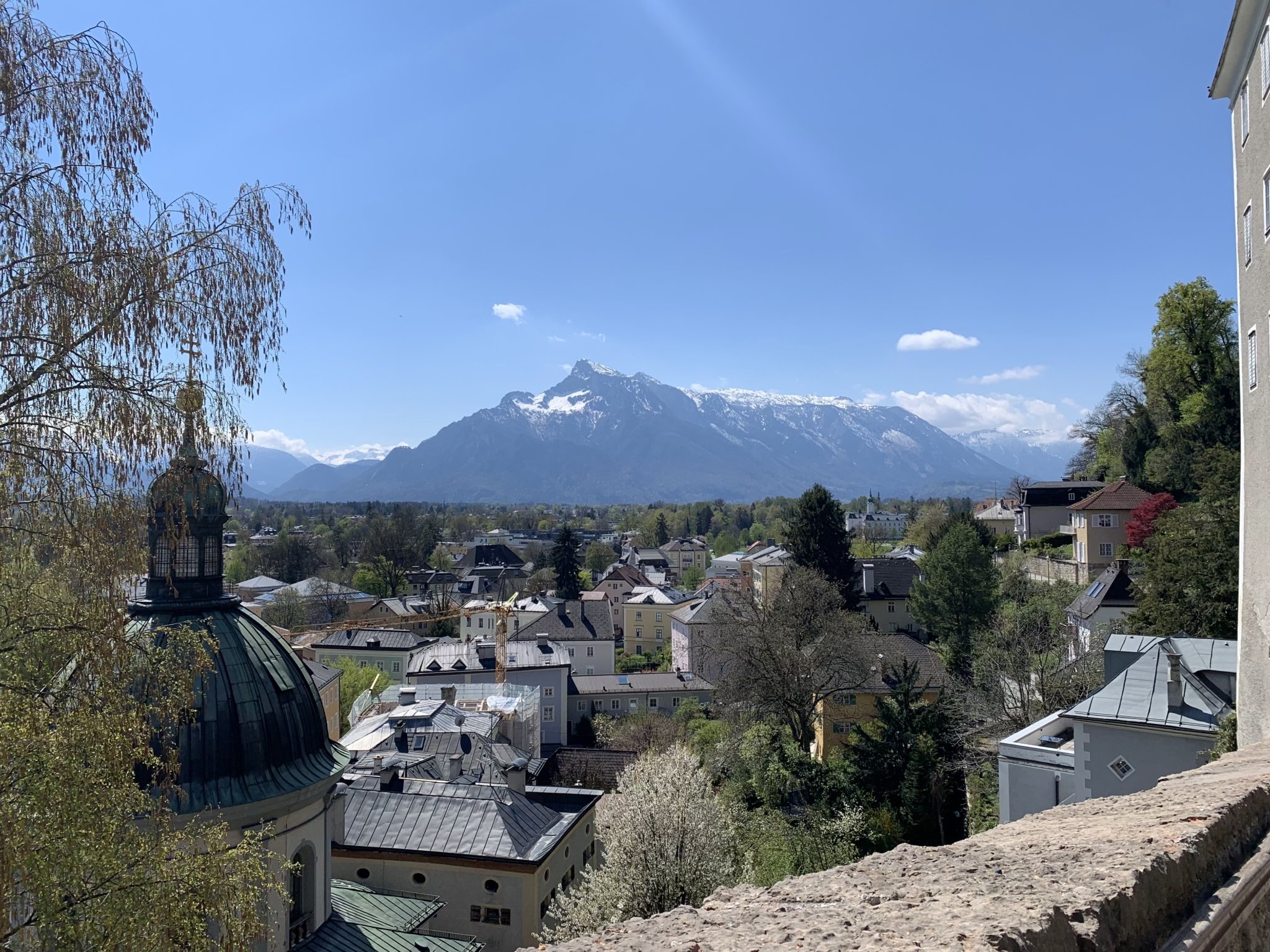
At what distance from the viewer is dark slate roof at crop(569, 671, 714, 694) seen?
53.4 meters

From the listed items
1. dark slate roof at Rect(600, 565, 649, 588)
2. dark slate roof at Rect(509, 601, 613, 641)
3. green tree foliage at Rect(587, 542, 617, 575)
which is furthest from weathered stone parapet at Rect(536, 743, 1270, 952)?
green tree foliage at Rect(587, 542, 617, 575)

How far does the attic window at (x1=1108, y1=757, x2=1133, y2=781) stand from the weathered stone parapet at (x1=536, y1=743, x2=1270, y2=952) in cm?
1380

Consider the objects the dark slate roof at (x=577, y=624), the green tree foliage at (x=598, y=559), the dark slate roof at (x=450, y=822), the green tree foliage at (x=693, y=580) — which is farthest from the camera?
the green tree foliage at (x=598, y=559)

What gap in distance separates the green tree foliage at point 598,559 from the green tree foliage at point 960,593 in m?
73.7

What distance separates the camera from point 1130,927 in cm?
369

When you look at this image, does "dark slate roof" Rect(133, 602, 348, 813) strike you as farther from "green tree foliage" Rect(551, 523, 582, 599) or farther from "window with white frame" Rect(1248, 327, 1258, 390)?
"green tree foliage" Rect(551, 523, 582, 599)

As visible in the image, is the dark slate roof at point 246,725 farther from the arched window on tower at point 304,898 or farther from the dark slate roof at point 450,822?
the dark slate roof at point 450,822

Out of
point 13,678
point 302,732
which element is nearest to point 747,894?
point 13,678

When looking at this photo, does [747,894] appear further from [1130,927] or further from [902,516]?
[902,516]

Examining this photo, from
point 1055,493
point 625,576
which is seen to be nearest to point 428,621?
point 625,576

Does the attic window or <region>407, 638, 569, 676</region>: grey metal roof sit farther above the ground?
the attic window

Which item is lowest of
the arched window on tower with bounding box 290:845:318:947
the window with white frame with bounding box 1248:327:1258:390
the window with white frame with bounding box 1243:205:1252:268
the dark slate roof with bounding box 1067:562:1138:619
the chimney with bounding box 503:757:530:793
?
the chimney with bounding box 503:757:530:793

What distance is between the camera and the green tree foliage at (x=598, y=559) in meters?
120

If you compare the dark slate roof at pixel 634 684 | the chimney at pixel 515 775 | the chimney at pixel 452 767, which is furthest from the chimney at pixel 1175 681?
the dark slate roof at pixel 634 684
